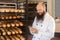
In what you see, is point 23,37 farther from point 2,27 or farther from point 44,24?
point 44,24

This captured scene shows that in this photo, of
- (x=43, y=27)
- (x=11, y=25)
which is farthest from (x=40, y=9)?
(x=11, y=25)

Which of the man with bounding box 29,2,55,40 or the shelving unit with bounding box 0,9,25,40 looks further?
the shelving unit with bounding box 0,9,25,40

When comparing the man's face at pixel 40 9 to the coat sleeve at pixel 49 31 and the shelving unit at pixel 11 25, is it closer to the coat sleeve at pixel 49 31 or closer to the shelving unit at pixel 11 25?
the coat sleeve at pixel 49 31

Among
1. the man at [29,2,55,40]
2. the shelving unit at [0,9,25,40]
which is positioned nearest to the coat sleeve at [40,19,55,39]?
the man at [29,2,55,40]

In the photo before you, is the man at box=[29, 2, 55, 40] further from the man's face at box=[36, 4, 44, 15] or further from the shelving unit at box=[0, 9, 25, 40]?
the shelving unit at box=[0, 9, 25, 40]

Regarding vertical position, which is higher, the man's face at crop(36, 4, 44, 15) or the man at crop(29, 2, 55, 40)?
the man's face at crop(36, 4, 44, 15)

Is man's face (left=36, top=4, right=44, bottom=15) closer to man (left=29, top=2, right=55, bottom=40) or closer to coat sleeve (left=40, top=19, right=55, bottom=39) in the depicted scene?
man (left=29, top=2, right=55, bottom=40)

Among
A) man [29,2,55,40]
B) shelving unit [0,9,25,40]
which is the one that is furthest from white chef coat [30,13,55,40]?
shelving unit [0,9,25,40]

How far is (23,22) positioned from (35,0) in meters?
1.27

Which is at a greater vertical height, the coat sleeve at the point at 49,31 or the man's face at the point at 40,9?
the man's face at the point at 40,9

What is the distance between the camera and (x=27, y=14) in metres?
3.13

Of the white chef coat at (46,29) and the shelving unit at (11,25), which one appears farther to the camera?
the shelving unit at (11,25)

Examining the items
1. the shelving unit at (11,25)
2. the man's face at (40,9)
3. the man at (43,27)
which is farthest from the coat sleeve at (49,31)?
the shelving unit at (11,25)

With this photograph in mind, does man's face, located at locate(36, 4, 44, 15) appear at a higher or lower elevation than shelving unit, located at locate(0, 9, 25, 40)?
higher
